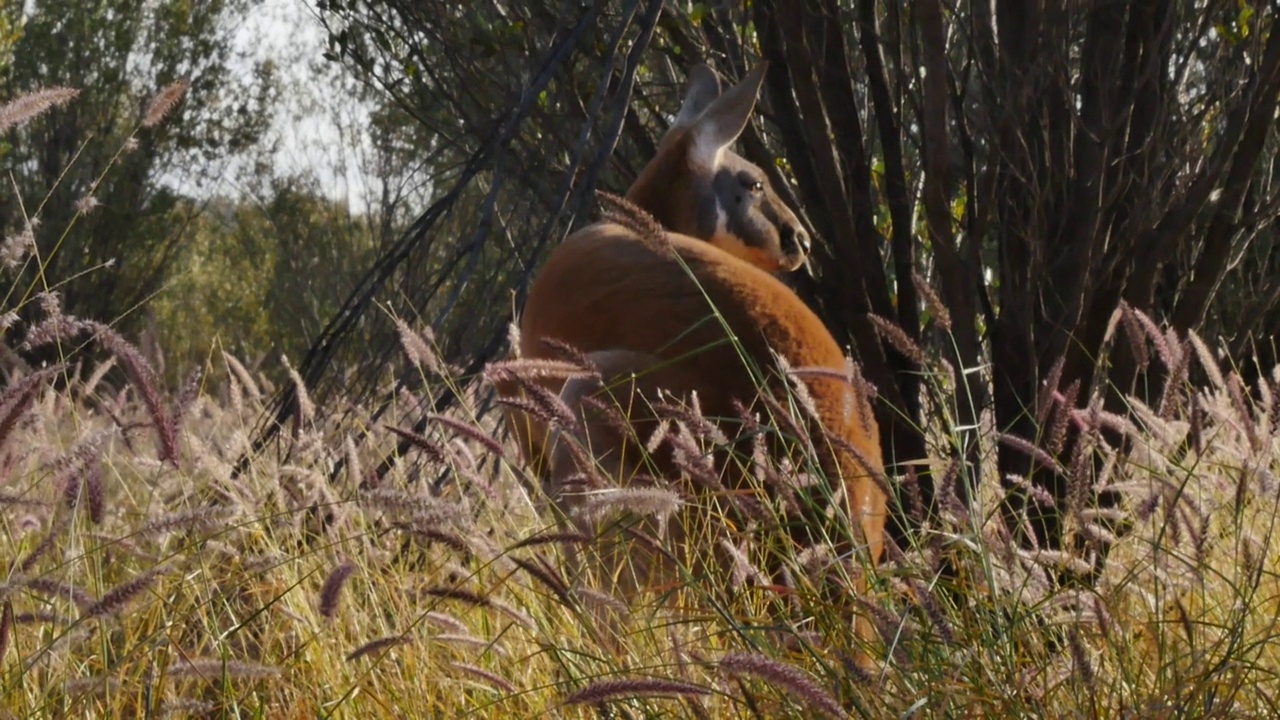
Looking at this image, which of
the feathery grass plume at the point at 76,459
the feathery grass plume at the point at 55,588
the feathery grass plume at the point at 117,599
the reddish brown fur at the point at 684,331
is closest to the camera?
the feathery grass plume at the point at 117,599

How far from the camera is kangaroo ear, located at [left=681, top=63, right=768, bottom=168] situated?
203 inches

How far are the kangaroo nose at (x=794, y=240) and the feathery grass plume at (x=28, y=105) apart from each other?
124 inches

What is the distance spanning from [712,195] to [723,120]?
1.14ft

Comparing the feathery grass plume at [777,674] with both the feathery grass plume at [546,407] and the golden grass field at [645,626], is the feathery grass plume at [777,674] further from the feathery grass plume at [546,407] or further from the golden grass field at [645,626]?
the feathery grass plume at [546,407]

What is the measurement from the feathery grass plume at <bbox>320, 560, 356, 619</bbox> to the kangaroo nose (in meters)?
3.54

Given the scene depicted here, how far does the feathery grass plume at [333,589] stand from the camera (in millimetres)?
2033

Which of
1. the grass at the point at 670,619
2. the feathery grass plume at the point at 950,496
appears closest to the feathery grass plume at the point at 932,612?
the grass at the point at 670,619

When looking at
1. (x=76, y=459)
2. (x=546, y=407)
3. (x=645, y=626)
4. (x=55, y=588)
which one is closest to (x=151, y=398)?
(x=76, y=459)

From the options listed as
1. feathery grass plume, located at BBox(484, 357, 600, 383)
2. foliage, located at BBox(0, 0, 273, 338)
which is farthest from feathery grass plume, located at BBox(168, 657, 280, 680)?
foliage, located at BBox(0, 0, 273, 338)

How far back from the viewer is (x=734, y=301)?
3.85 m

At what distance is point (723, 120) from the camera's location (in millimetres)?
5406

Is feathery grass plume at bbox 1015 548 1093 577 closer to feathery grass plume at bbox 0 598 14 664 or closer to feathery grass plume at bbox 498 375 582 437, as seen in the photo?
feathery grass plume at bbox 498 375 582 437

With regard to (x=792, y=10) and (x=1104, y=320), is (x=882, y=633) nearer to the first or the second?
(x=792, y=10)

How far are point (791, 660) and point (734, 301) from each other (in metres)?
1.30
